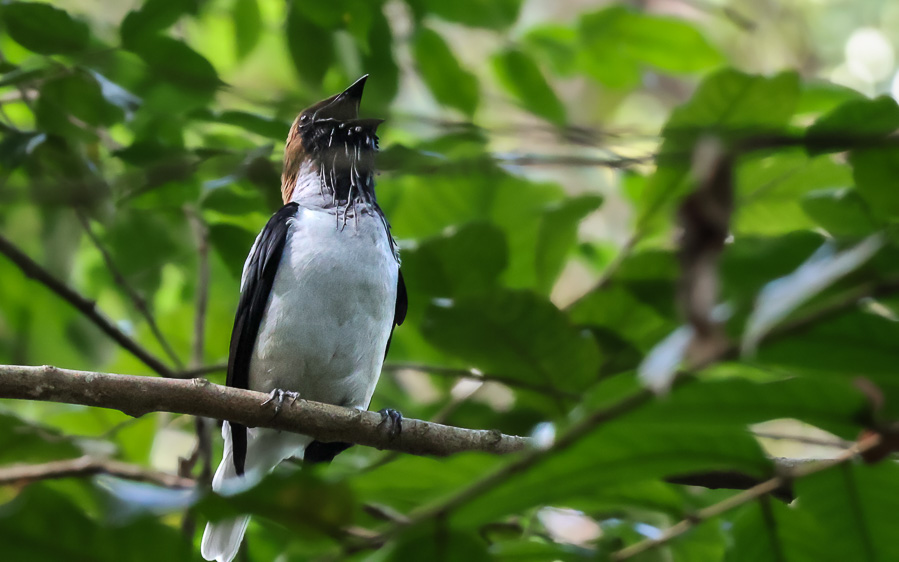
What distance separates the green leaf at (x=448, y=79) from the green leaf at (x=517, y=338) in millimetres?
1107

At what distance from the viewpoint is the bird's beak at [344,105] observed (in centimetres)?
346

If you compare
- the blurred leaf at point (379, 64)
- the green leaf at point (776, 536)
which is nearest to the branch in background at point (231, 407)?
the green leaf at point (776, 536)

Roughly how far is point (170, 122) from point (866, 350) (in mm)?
2843

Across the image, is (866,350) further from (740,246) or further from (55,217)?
(55,217)

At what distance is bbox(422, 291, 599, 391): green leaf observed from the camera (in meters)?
2.53

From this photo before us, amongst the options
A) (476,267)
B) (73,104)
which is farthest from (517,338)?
(73,104)

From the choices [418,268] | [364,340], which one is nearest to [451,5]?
[418,268]

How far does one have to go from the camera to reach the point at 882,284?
0.95 meters

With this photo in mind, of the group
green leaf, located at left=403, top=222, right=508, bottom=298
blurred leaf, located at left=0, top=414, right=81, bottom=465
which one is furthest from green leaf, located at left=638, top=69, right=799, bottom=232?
blurred leaf, located at left=0, top=414, right=81, bottom=465

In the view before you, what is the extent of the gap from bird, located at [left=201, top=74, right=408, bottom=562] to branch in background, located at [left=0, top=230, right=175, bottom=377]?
386 millimetres

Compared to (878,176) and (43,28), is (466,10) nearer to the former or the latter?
(43,28)

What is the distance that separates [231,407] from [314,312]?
1.08 meters

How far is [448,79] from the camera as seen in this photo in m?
3.38

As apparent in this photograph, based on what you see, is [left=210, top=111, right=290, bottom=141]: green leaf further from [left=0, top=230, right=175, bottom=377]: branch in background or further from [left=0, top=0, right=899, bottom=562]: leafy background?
[left=0, top=230, right=175, bottom=377]: branch in background
